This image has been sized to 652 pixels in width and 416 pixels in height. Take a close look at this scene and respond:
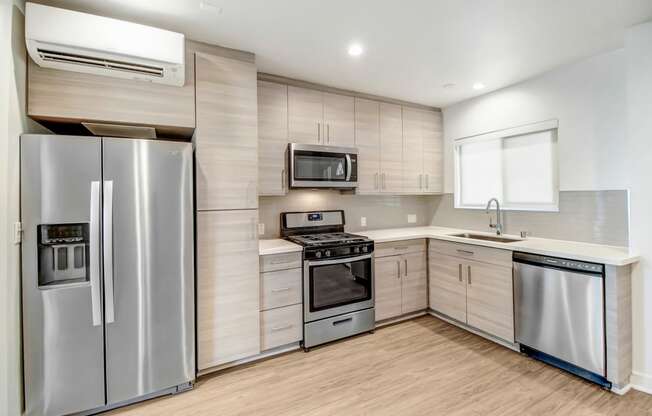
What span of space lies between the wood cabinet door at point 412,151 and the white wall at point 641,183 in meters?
1.97

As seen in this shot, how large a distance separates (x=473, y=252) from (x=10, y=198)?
11.5 feet

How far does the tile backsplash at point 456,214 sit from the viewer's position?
250cm

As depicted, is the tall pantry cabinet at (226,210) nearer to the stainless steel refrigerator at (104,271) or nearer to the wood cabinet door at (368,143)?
A: the stainless steel refrigerator at (104,271)

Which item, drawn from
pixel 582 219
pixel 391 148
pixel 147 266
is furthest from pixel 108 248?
pixel 582 219

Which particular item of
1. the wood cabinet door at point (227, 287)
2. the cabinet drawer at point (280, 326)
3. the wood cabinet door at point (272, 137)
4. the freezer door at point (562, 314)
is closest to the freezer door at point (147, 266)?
the wood cabinet door at point (227, 287)

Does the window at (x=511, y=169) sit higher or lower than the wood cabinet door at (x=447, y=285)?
higher

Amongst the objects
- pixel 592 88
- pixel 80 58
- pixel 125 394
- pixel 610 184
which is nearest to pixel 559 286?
pixel 610 184

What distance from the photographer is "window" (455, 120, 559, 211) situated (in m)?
2.95

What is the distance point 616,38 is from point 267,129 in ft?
9.62

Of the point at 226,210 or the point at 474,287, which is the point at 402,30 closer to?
the point at 226,210

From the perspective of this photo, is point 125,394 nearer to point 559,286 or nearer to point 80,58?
point 80,58

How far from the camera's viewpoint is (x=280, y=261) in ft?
8.49

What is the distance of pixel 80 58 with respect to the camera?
1.80 metres

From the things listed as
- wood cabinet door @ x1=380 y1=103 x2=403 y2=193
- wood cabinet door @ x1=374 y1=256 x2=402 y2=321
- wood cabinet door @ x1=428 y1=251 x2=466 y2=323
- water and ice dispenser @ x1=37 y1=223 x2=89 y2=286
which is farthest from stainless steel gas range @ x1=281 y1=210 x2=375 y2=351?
water and ice dispenser @ x1=37 y1=223 x2=89 y2=286
